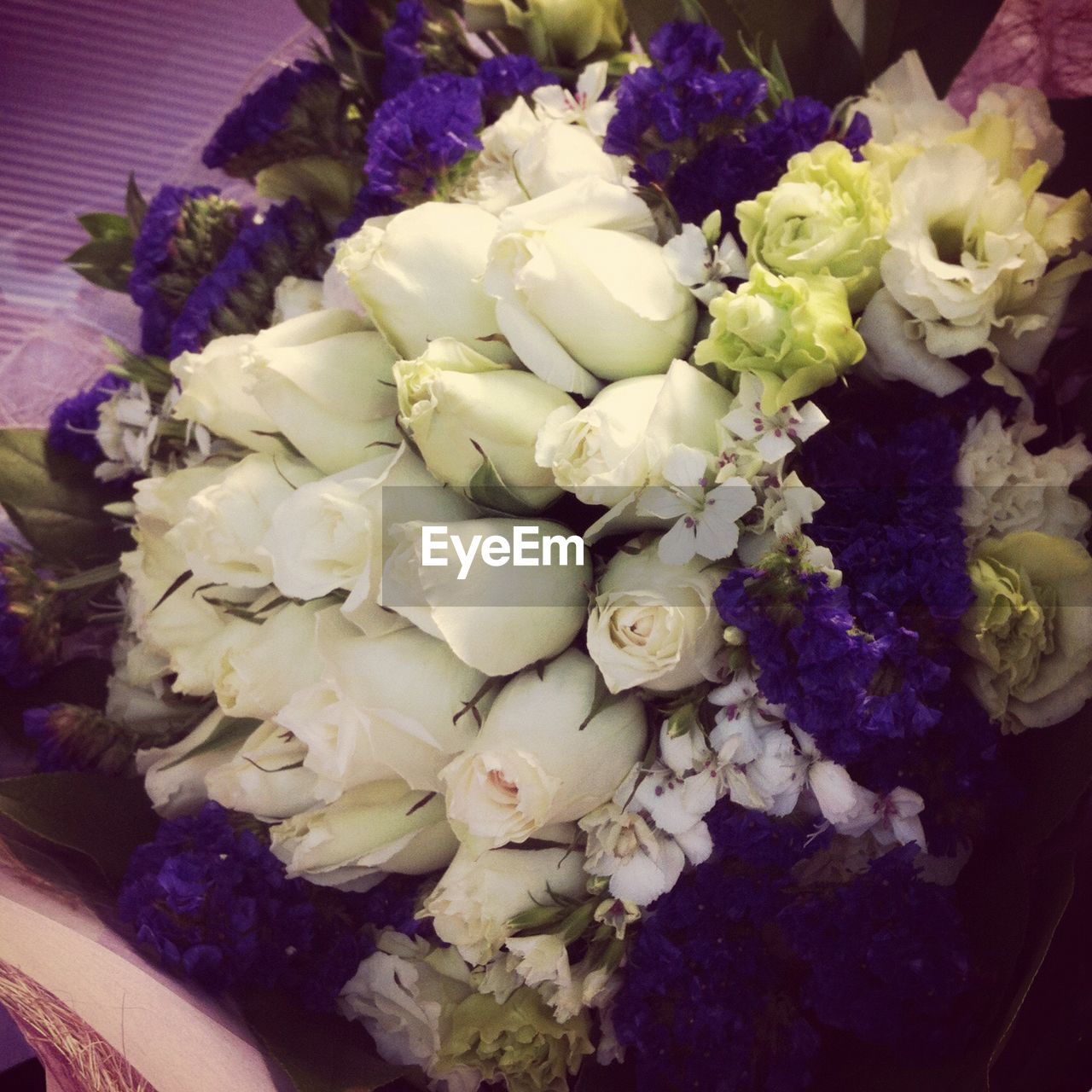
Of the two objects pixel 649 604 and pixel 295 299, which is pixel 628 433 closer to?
pixel 649 604

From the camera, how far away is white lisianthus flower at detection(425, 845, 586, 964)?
510 millimetres

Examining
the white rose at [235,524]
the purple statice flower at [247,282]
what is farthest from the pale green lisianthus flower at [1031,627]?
the purple statice flower at [247,282]

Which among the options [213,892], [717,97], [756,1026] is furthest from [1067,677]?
[213,892]

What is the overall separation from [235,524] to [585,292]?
0.21 m

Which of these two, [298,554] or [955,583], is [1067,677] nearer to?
[955,583]

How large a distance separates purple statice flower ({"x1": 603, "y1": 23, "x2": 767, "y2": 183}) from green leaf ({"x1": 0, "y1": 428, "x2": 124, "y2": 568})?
45cm

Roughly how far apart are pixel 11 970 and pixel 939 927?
1.50ft

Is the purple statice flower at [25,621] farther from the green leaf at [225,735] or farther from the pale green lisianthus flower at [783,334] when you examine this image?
the pale green lisianthus flower at [783,334]

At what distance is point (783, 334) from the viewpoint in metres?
0.45

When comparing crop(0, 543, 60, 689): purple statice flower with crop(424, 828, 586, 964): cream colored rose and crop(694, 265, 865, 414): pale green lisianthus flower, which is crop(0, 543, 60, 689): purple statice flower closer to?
crop(424, 828, 586, 964): cream colored rose

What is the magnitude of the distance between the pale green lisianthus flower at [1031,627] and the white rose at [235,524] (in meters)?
0.34

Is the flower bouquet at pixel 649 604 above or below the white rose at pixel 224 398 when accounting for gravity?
below

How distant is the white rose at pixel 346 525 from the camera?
47 cm

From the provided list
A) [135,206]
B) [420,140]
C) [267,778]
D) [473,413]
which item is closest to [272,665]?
[267,778]
